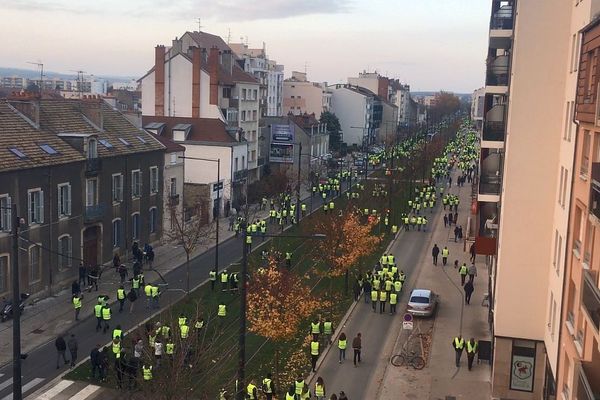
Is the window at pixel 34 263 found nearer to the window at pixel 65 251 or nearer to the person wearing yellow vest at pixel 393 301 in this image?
the window at pixel 65 251

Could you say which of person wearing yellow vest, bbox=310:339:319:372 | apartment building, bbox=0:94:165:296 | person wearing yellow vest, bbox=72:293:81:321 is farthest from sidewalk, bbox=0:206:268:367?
person wearing yellow vest, bbox=310:339:319:372

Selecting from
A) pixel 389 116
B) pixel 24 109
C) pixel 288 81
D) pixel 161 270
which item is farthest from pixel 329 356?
pixel 389 116

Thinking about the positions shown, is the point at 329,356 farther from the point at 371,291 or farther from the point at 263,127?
the point at 263,127

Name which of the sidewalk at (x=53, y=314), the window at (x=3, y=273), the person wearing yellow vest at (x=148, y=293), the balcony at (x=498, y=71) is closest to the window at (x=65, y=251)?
the sidewalk at (x=53, y=314)

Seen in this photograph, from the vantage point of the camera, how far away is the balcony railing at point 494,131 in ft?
95.8

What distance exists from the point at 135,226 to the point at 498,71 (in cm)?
2223

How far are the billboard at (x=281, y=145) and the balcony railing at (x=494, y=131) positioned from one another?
149ft

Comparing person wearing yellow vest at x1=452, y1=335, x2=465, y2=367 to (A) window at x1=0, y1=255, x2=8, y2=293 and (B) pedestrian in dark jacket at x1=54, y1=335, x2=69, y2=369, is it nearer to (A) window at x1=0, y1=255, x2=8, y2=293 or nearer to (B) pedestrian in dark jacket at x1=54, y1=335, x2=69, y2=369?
(B) pedestrian in dark jacket at x1=54, y1=335, x2=69, y2=369

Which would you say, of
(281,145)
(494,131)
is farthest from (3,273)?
(281,145)

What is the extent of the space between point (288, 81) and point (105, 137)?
3547 inches

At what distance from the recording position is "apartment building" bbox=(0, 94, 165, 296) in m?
30.2

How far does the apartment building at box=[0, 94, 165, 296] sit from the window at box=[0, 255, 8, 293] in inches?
1.6

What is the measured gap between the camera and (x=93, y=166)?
35.1 meters

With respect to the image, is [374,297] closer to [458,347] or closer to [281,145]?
[458,347]
